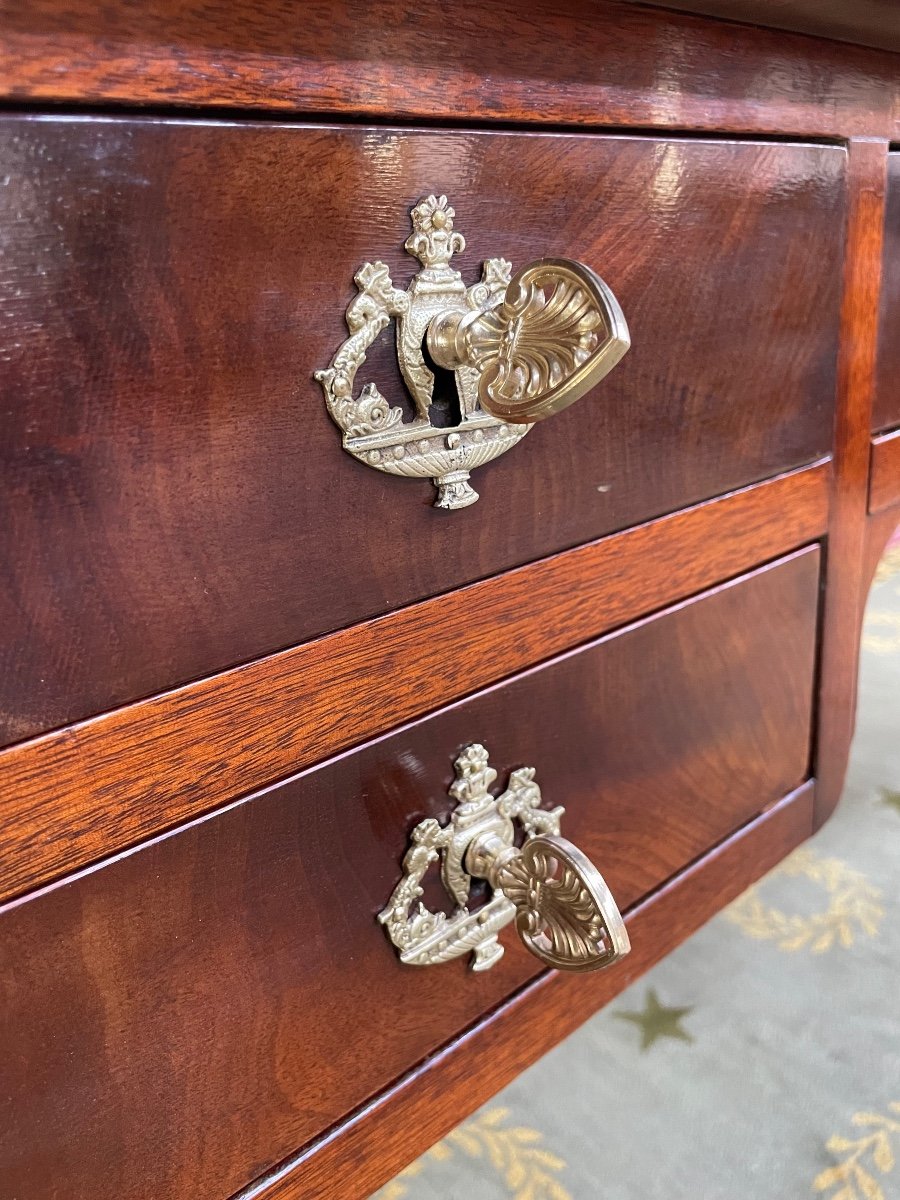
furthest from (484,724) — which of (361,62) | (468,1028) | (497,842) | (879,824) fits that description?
(879,824)

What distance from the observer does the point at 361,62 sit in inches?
12.8

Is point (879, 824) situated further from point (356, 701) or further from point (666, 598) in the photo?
point (356, 701)

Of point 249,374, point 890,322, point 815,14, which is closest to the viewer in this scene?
point 249,374

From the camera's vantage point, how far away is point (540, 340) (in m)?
0.33

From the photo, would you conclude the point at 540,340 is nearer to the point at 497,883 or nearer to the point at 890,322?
the point at 497,883

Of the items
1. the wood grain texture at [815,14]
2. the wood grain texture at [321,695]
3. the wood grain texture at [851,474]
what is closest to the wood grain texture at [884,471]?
the wood grain texture at [851,474]

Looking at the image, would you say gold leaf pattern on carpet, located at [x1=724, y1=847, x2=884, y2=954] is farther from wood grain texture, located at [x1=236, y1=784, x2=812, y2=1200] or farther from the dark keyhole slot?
the dark keyhole slot

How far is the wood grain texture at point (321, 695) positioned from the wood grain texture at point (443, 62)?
0.58 ft

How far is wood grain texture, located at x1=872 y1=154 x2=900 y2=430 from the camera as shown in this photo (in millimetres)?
552

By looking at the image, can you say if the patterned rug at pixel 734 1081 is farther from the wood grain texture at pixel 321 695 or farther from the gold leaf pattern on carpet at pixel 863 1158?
the wood grain texture at pixel 321 695

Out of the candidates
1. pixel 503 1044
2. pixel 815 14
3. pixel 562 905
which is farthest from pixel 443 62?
pixel 503 1044

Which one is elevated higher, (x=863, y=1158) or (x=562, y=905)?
(x=562, y=905)

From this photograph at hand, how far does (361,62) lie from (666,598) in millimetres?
286

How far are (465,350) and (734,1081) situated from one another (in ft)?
1.29
